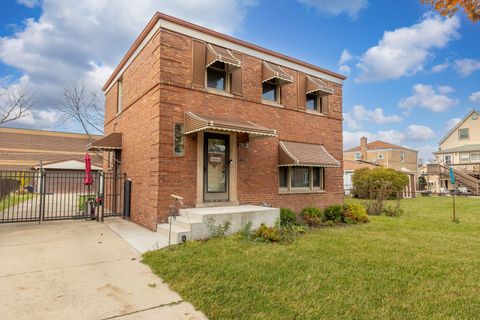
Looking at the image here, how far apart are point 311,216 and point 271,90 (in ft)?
17.0

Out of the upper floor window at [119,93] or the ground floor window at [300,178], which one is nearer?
the ground floor window at [300,178]

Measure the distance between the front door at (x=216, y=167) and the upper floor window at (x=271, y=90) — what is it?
2.81 m

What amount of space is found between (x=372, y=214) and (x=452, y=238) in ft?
18.5

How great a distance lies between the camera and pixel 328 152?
13195 mm

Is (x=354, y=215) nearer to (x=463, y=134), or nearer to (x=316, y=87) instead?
(x=316, y=87)

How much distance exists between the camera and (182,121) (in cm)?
891

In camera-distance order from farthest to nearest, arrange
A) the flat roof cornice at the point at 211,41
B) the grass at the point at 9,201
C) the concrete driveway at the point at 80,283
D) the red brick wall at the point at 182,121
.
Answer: the grass at the point at 9,201 < the flat roof cornice at the point at 211,41 < the red brick wall at the point at 182,121 < the concrete driveway at the point at 80,283

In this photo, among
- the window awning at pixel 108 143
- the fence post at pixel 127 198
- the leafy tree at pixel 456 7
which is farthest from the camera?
the window awning at pixel 108 143

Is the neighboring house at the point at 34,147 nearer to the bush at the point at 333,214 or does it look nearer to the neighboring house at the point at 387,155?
the bush at the point at 333,214

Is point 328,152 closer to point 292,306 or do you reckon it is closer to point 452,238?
point 452,238

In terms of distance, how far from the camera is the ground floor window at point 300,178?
1158 cm

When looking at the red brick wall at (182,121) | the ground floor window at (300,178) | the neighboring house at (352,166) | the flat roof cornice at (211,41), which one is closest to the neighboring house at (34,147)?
the neighboring house at (352,166)

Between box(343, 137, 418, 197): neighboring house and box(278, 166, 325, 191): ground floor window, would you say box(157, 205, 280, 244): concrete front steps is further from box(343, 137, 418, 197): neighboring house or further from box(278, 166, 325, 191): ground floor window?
box(343, 137, 418, 197): neighboring house

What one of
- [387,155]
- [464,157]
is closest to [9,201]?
[387,155]
